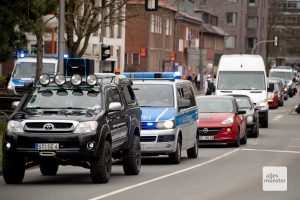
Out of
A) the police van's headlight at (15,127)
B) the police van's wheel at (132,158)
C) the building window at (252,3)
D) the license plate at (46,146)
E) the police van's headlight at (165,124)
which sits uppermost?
the building window at (252,3)

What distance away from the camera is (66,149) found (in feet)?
53.4

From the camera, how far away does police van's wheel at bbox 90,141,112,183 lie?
1655 centimetres

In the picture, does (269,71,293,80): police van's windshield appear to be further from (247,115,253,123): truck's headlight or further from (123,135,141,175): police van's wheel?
(123,135,141,175): police van's wheel

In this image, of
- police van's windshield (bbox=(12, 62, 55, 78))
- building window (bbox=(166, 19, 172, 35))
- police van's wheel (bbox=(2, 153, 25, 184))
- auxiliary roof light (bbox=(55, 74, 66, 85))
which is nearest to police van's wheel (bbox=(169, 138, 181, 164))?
auxiliary roof light (bbox=(55, 74, 66, 85))

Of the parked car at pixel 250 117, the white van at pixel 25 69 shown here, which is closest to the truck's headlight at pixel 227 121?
the parked car at pixel 250 117

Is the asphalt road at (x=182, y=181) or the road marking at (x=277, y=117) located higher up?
the asphalt road at (x=182, y=181)

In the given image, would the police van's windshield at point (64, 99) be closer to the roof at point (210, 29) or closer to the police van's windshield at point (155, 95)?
the police van's windshield at point (155, 95)

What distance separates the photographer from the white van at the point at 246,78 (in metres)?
40.3

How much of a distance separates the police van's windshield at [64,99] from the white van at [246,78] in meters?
22.8

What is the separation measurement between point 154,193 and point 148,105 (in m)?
7.05

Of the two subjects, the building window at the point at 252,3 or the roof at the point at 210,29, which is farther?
the building window at the point at 252,3

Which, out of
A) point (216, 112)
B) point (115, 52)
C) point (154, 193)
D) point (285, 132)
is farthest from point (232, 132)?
point (115, 52)

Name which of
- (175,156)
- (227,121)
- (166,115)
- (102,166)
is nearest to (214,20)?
(227,121)

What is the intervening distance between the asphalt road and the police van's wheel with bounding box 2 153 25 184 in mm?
172
